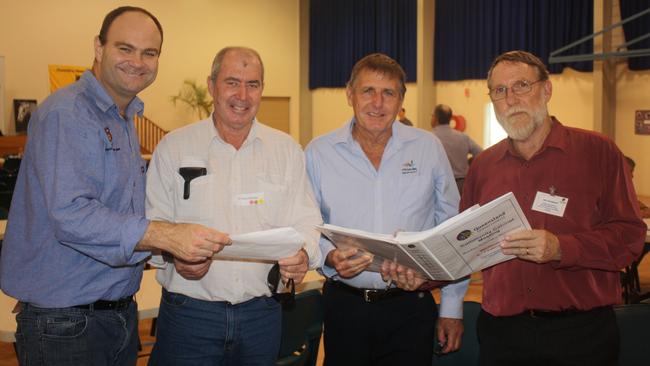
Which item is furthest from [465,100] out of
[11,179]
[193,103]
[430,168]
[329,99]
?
[430,168]

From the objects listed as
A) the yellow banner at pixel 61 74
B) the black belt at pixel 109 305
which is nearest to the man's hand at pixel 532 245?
the black belt at pixel 109 305

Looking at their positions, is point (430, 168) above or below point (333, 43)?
below

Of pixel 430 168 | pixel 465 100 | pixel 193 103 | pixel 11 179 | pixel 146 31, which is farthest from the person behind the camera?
pixel 193 103

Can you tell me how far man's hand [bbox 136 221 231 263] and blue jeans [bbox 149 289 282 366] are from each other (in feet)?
1.49

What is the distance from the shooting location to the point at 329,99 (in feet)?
60.0

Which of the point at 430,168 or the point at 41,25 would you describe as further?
the point at 41,25

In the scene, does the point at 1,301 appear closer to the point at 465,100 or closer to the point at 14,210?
the point at 14,210

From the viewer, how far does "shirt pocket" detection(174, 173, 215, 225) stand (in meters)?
2.30

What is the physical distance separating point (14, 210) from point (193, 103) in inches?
595

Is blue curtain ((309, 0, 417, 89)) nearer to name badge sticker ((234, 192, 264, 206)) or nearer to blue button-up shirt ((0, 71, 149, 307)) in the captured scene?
name badge sticker ((234, 192, 264, 206))

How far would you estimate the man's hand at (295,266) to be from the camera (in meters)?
2.18

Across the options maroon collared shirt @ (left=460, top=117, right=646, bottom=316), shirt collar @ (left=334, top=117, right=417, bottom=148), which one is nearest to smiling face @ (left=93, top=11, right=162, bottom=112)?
shirt collar @ (left=334, top=117, right=417, bottom=148)

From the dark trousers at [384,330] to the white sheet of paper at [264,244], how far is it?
0.65m

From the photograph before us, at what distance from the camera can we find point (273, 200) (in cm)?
238
